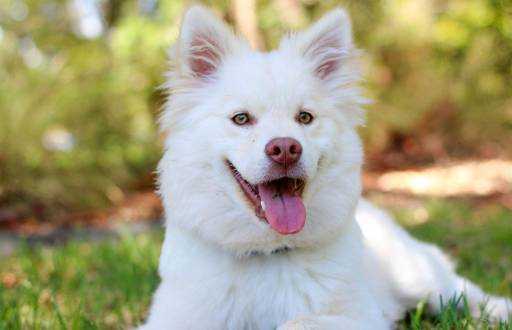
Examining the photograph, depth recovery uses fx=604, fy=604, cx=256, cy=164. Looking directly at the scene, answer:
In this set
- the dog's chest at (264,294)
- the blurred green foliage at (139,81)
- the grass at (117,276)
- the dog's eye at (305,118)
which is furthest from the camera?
the blurred green foliage at (139,81)

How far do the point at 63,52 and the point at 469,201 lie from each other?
899cm

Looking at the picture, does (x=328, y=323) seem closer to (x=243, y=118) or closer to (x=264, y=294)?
(x=264, y=294)

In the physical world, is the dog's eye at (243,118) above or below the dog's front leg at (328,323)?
above

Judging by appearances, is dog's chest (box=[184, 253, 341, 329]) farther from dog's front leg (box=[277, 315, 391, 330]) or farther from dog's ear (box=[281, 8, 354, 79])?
dog's ear (box=[281, 8, 354, 79])

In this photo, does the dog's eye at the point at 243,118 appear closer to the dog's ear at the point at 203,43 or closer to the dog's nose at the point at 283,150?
the dog's nose at the point at 283,150

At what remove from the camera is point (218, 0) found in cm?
876

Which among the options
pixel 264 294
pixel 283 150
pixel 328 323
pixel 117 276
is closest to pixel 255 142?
pixel 283 150

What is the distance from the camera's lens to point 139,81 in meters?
11.4

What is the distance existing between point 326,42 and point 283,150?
971 millimetres

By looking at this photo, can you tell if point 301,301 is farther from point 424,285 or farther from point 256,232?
point 424,285

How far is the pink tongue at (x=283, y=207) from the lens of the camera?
2.80m

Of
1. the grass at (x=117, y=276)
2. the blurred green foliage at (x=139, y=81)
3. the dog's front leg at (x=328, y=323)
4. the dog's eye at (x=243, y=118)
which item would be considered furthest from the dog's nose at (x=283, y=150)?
the blurred green foliage at (x=139, y=81)

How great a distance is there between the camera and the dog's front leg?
2668 millimetres

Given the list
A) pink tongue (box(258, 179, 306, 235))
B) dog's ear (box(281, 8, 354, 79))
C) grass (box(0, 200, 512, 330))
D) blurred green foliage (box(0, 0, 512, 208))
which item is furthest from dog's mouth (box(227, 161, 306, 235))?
blurred green foliage (box(0, 0, 512, 208))
